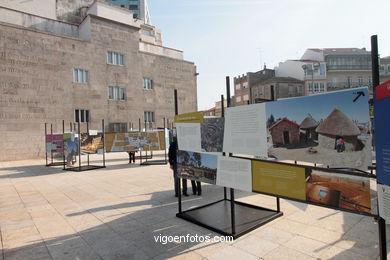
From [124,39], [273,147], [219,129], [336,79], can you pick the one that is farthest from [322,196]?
[336,79]

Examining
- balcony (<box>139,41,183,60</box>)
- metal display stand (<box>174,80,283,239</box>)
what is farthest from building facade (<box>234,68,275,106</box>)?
metal display stand (<box>174,80,283,239</box>)

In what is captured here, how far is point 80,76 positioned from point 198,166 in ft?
82.3

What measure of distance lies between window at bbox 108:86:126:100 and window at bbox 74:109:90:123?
348 centimetres

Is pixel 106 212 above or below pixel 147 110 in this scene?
below

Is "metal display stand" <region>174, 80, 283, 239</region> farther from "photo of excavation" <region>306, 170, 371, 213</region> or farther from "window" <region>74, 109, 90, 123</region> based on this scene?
"window" <region>74, 109, 90, 123</region>

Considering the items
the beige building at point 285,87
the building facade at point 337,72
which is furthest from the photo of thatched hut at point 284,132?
the building facade at point 337,72

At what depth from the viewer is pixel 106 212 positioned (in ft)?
20.8

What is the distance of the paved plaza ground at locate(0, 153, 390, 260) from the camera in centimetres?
404

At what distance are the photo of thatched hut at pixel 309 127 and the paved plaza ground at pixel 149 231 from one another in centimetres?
187

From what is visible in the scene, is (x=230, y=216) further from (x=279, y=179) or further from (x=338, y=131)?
(x=338, y=131)

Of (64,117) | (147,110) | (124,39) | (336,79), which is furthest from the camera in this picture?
(336,79)

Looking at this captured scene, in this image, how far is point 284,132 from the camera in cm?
386

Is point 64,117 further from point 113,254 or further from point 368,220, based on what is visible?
point 368,220

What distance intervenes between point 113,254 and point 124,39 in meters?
29.8
